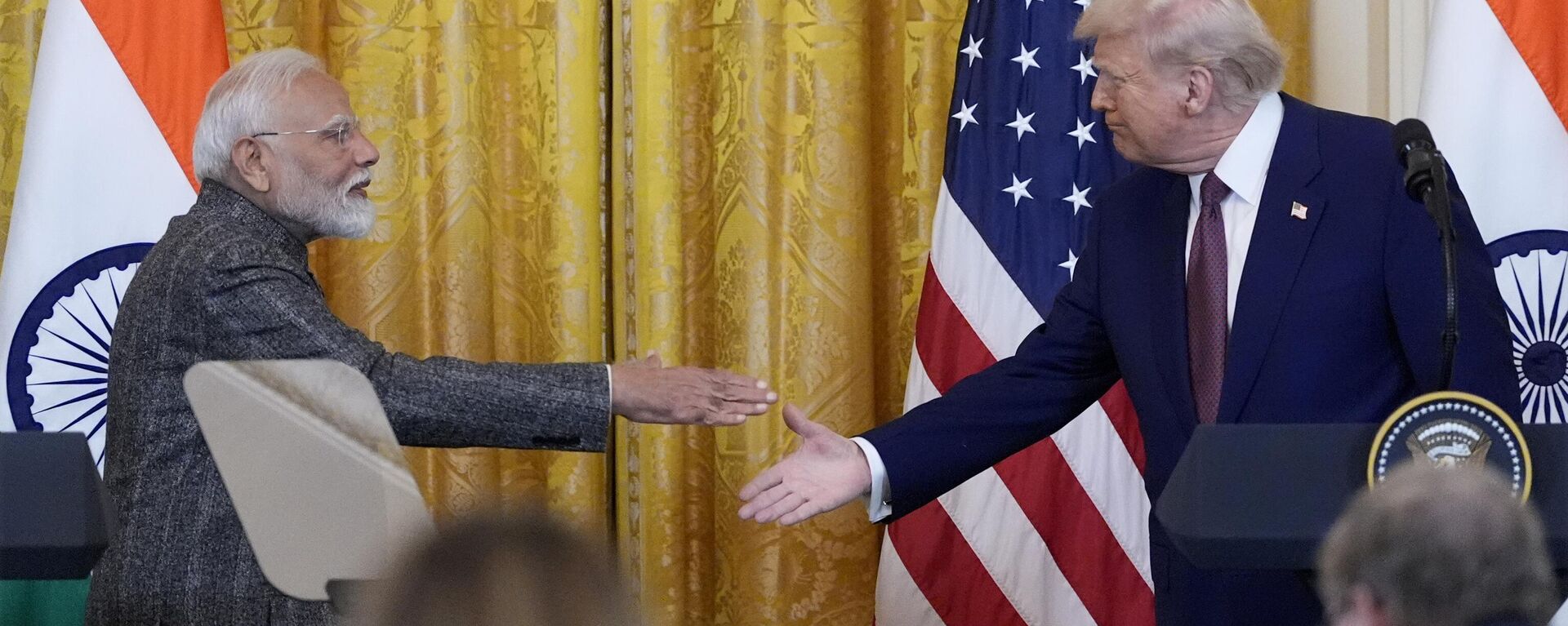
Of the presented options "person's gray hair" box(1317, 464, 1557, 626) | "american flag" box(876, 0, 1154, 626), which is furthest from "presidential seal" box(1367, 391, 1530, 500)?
"american flag" box(876, 0, 1154, 626)

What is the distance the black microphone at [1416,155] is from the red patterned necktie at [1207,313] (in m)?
0.58

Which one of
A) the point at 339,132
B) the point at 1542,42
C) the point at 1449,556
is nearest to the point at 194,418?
the point at 339,132

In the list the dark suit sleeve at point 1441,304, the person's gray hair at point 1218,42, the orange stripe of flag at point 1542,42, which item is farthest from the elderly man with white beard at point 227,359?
the orange stripe of flag at point 1542,42

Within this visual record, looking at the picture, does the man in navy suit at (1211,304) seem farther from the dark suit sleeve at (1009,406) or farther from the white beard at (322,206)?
the white beard at (322,206)

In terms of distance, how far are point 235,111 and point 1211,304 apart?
1628 mm

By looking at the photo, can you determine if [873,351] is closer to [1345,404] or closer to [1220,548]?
[1345,404]

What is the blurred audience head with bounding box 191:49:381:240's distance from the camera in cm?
274

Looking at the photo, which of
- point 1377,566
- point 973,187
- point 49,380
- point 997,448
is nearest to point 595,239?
point 973,187

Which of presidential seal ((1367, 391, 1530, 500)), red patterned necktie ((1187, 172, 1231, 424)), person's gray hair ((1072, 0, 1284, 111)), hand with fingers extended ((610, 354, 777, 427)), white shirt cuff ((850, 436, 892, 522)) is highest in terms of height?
person's gray hair ((1072, 0, 1284, 111))

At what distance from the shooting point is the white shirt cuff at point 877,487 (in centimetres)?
Result: 263

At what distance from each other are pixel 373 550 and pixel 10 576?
59 cm

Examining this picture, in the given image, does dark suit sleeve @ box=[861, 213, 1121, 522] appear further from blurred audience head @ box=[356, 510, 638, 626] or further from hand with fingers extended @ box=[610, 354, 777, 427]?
blurred audience head @ box=[356, 510, 638, 626]

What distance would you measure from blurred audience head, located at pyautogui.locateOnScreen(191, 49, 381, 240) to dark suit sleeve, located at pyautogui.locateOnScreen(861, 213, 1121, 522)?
39.7 inches

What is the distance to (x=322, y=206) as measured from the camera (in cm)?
279
